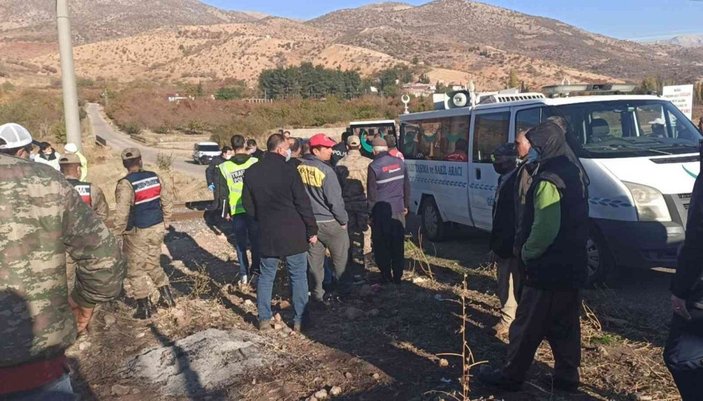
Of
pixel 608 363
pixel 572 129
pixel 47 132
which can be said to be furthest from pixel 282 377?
pixel 47 132

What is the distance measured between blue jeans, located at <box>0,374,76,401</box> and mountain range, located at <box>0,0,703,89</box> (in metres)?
66.0

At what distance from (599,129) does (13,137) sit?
558cm

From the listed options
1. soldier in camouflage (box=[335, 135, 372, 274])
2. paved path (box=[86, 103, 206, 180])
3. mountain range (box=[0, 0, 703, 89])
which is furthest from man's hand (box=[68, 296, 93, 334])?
mountain range (box=[0, 0, 703, 89])

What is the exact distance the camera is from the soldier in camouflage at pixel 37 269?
7.15ft

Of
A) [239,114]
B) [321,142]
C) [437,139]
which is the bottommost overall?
[437,139]

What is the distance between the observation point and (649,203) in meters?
5.67

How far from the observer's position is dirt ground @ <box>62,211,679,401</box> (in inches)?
164

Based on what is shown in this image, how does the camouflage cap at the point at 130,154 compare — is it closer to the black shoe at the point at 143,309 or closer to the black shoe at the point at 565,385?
the black shoe at the point at 143,309

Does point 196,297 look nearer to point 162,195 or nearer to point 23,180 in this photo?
point 162,195

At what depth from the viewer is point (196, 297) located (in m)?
6.79

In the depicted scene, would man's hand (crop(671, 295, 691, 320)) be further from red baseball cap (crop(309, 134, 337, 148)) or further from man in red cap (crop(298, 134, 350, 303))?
red baseball cap (crop(309, 134, 337, 148))

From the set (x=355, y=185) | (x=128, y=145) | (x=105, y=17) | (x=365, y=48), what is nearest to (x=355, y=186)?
(x=355, y=185)

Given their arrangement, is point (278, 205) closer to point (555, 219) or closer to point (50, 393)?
point (555, 219)

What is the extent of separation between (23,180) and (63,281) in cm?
42
